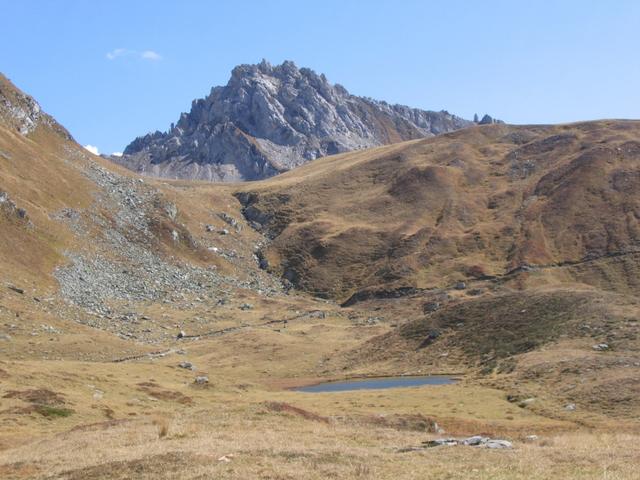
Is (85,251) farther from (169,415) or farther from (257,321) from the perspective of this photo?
(169,415)

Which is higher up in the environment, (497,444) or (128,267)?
(128,267)

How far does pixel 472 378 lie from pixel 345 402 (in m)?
21.3

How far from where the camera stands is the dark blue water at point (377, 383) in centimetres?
8631

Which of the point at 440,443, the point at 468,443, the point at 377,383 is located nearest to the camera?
the point at 468,443

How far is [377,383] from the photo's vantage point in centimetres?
9038

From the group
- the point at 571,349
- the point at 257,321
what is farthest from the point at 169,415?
the point at 257,321

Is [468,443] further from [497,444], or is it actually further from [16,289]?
[16,289]

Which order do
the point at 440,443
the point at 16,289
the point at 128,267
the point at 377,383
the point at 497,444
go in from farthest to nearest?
the point at 128,267 < the point at 16,289 < the point at 377,383 < the point at 440,443 < the point at 497,444

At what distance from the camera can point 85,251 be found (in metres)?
150

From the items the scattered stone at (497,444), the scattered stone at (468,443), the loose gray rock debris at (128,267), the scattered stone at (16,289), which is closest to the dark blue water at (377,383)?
the loose gray rock debris at (128,267)

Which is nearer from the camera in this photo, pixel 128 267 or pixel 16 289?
pixel 16 289

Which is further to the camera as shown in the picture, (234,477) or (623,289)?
(623,289)

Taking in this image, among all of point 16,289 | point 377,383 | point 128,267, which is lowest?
point 377,383

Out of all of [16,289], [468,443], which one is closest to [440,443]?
[468,443]
